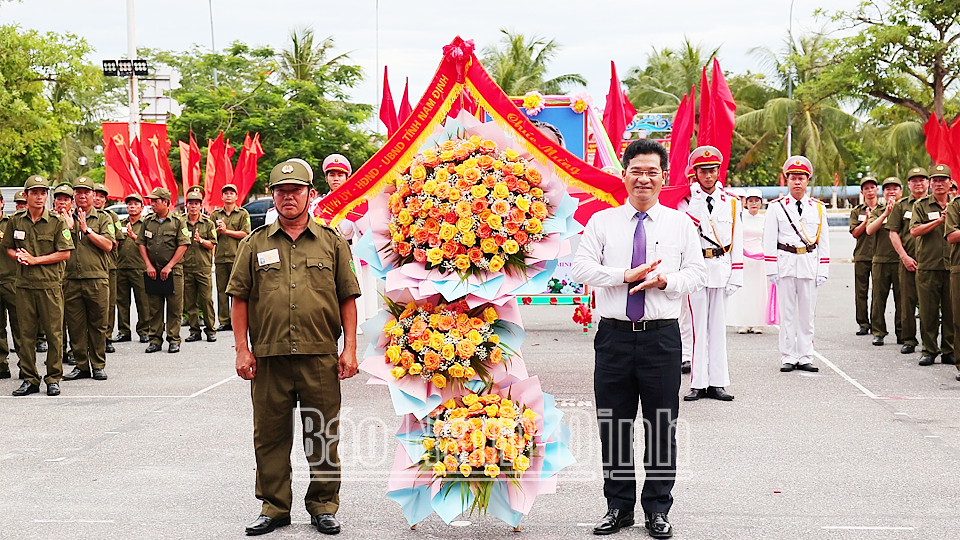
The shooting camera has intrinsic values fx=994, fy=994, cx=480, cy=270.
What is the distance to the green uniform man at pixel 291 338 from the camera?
5.27 metres

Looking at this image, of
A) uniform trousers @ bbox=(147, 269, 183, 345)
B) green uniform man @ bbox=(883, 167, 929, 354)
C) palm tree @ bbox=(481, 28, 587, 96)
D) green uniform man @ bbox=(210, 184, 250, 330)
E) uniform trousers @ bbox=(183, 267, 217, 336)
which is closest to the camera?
green uniform man @ bbox=(883, 167, 929, 354)

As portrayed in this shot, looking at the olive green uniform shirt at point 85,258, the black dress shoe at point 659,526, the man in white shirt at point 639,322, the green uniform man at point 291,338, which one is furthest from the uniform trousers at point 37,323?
the black dress shoe at point 659,526

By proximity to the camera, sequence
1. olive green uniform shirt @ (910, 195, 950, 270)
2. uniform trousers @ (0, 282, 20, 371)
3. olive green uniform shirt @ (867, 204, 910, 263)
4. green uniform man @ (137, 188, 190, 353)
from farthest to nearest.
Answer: green uniform man @ (137, 188, 190, 353)
olive green uniform shirt @ (867, 204, 910, 263)
olive green uniform shirt @ (910, 195, 950, 270)
uniform trousers @ (0, 282, 20, 371)

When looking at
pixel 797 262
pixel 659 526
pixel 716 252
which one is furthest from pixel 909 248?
pixel 659 526

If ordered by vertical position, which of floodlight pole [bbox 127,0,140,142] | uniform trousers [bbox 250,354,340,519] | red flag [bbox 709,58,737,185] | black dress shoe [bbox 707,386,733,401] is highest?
floodlight pole [bbox 127,0,140,142]

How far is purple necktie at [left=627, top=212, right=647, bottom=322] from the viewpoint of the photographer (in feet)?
16.9

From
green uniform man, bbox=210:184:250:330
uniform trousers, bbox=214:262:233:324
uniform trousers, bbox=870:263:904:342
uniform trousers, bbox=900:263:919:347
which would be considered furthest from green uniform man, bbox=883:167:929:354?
uniform trousers, bbox=214:262:233:324

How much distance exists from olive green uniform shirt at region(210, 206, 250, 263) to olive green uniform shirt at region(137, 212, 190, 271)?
1.08m

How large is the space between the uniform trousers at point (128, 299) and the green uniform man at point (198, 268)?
617 mm

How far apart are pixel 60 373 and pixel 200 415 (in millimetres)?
2106

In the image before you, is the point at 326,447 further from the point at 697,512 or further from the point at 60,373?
the point at 60,373

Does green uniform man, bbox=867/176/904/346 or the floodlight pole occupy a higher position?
the floodlight pole

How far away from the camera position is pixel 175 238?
13.0 m

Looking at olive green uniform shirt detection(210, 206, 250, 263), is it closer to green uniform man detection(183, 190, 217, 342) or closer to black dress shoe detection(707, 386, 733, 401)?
Result: green uniform man detection(183, 190, 217, 342)
